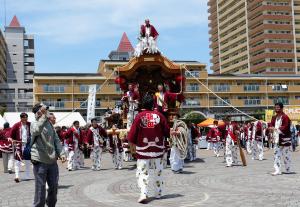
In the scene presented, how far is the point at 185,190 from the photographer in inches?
403

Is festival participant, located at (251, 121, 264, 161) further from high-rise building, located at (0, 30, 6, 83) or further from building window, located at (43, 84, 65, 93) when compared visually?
high-rise building, located at (0, 30, 6, 83)

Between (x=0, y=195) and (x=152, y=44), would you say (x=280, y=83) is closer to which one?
(x=152, y=44)

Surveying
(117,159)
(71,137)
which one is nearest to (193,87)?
(71,137)

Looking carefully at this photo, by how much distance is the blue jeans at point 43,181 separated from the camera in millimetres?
7301

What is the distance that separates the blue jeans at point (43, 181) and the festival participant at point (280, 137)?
23.6 feet

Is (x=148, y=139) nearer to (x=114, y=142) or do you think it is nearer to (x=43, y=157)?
(x=43, y=157)

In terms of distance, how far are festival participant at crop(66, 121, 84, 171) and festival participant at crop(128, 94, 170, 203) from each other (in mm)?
8203

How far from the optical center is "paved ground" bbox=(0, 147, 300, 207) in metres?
8.62

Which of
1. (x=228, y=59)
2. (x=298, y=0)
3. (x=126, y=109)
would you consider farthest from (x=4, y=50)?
(x=126, y=109)

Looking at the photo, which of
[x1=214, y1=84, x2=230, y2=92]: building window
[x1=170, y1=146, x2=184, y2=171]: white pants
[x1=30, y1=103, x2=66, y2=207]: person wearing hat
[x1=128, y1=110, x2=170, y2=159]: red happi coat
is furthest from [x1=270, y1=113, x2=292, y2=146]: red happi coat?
[x1=214, y1=84, x2=230, y2=92]: building window

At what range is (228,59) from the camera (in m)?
113

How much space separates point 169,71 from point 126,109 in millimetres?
2363

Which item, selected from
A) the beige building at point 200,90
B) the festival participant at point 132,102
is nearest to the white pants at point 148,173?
the festival participant at point 132,102

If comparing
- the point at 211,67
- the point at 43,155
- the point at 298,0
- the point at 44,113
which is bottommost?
the point at 43,155
